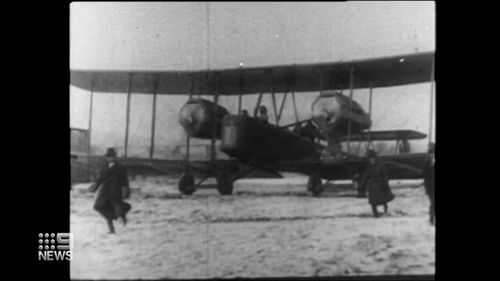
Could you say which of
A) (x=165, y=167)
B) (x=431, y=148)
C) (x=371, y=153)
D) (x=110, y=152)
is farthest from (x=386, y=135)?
(x=110, y=152)

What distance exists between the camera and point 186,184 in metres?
4.59

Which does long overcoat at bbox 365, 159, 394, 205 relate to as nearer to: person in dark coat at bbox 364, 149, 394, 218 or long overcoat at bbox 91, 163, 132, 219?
person in dark coat at bbox 364, 149, 394, 218

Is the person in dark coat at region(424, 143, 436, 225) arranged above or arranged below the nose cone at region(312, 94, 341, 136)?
below

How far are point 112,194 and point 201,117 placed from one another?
40.5 inches

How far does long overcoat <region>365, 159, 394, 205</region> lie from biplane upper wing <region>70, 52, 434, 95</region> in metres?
0.73

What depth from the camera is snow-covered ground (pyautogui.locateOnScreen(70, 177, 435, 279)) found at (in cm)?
453

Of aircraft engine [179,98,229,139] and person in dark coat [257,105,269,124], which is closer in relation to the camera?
aircraft engine [179,98,229,139]

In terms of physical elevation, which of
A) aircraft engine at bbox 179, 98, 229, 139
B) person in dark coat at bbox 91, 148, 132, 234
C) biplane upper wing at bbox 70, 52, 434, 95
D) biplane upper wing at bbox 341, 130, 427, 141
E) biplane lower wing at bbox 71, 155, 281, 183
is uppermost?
biplane upper wing at bbox 70, 52, 434, 95

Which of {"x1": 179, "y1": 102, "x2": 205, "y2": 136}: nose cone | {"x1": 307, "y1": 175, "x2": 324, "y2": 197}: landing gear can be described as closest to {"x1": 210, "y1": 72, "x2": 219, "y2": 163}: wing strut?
{"x1": 179, "y1": 102, "x2": 205, "y2": 136}: nose cone
